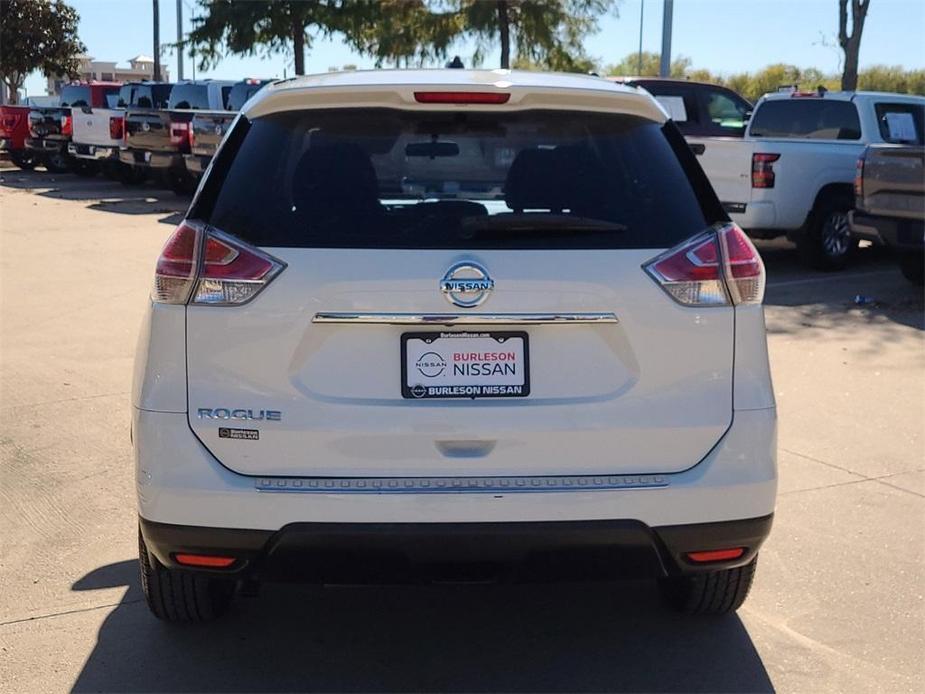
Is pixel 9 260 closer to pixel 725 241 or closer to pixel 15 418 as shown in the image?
pixel 15 418

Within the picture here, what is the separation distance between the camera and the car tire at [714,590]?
13.5ft

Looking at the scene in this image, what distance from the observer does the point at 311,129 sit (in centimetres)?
363

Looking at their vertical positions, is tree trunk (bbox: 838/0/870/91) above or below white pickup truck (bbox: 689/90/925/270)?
above

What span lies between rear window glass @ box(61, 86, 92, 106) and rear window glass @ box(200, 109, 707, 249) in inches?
1023

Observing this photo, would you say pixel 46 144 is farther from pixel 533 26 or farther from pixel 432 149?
pixel 432 149

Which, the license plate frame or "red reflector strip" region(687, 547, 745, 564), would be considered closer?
the license plate frame

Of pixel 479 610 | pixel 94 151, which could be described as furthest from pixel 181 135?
pixel 479 610

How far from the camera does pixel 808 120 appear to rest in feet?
44.7

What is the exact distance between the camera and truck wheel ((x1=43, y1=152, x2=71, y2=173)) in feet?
94.5

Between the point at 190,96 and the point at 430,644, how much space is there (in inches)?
832

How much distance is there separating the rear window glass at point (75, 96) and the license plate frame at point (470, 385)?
1040 inches

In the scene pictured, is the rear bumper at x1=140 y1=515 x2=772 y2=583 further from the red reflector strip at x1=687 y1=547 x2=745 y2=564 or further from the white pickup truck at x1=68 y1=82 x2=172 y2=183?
the white pickup truck at x1=68 y1=82 x2=172 y2=183

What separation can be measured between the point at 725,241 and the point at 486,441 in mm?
894

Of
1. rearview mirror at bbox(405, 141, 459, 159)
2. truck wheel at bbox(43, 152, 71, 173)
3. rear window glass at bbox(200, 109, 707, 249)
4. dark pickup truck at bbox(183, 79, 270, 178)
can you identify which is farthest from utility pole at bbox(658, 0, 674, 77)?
rear window glass at bbox(200, 109, 707, 249)
